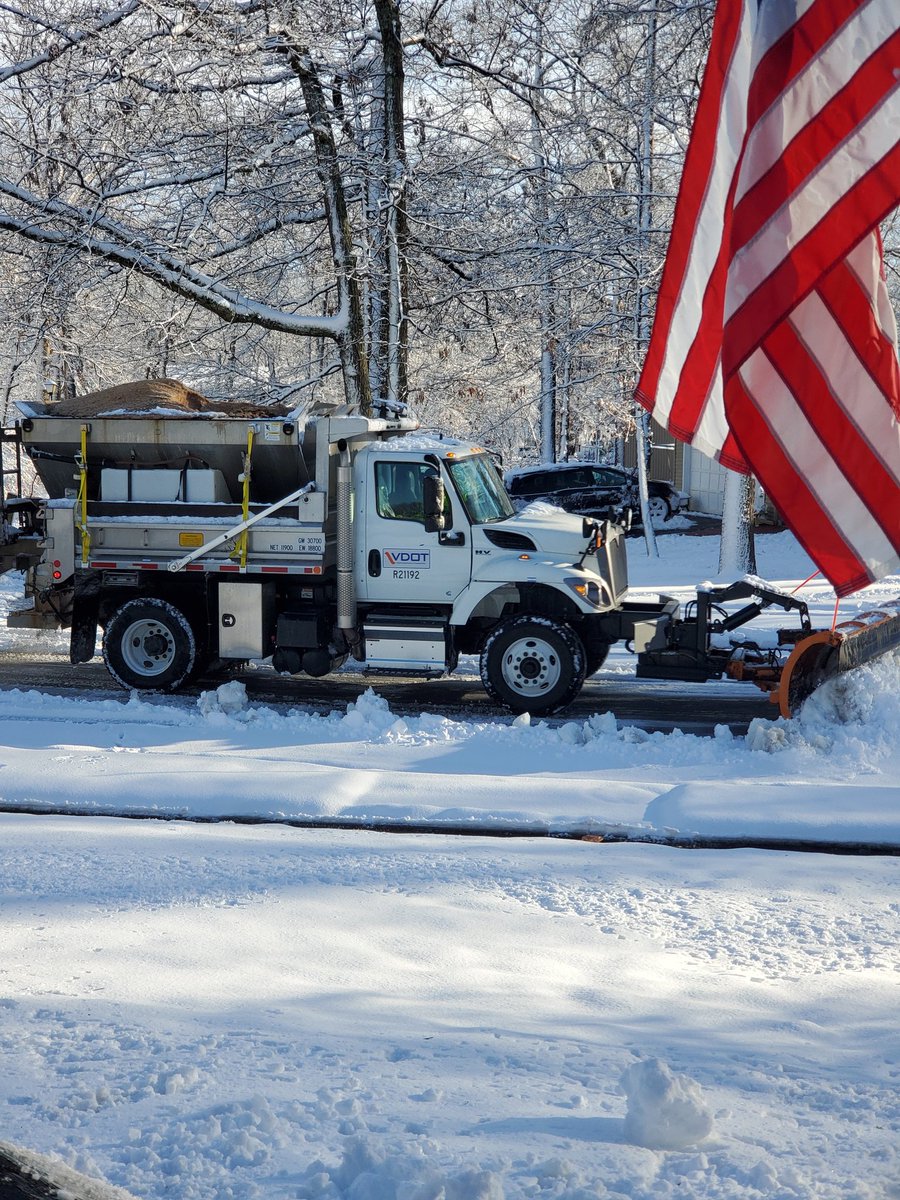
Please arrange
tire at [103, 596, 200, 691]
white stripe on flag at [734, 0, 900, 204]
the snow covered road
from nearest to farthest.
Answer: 1. the snow covered road
2. white stripe on flag at [734, 0, 900, 204]
3. tire at [103, 596, 200, 691]

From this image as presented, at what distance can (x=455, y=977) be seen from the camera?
4969mm

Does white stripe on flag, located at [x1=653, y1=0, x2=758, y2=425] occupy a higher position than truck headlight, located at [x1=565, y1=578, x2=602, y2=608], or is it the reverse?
white stripe on flag, located at [x1=653, y1=0, x2=758, y2=425]

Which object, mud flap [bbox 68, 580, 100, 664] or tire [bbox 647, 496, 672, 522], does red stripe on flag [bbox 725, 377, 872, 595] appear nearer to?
mud flap [bbox 68, 580, 100, 664]

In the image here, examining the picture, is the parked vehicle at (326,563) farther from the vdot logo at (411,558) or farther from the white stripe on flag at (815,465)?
the white stripe on flag at (815,465)

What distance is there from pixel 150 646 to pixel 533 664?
3776 millimetres

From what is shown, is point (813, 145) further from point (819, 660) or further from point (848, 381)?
point (819, 660)

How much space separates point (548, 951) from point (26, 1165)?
264 cm

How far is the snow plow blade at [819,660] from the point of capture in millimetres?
9648

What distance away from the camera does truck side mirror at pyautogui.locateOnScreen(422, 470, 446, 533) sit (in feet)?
35.9

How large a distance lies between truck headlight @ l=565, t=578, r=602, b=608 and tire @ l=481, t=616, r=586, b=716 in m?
0.32

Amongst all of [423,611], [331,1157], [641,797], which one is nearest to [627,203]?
[423,611]

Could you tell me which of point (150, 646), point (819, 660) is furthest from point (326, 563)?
point (819, 660)

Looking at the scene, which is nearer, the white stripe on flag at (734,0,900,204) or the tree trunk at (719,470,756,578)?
the white stripe on flag at (734,0,900,204)

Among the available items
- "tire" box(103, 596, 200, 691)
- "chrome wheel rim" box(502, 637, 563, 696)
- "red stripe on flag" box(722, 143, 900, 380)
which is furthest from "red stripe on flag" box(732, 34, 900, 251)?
"tire" box(103, 596, 200, 691)
